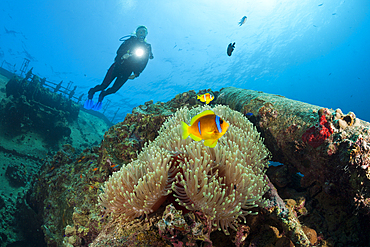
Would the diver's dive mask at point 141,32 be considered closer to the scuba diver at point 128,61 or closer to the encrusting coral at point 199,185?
the scuba diver at point 128,61

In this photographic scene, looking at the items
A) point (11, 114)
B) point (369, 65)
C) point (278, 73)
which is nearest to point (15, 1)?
point (11, 114)

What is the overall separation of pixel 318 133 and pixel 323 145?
192 mm

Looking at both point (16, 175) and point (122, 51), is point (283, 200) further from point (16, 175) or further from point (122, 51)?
point (16, 175)

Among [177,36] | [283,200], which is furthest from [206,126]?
[177,36]

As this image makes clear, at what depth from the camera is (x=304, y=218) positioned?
2406mm

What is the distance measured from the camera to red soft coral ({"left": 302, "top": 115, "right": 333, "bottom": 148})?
7.38ft

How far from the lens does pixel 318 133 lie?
2.33 m

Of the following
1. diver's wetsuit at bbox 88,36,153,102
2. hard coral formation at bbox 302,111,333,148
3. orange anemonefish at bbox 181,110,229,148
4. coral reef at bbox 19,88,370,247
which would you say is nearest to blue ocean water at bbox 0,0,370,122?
diver's wetsuit at bbox 88,36,153,102

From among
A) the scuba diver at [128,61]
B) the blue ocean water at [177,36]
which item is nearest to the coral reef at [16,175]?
the scuba diver at [128,61]

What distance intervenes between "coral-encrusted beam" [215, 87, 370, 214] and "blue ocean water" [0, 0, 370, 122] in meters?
40.6

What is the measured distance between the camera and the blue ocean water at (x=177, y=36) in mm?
36500

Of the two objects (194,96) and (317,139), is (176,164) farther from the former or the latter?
(194,96)

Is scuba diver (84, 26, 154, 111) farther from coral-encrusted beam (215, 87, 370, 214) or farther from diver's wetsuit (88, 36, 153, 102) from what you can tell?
coral-encrusted beam (215, 87, 370, 214)

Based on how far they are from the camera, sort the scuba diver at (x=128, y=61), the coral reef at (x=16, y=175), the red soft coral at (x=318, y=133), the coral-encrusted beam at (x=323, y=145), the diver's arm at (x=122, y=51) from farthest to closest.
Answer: the coral reef at (x=16, y=175) < the scuba diver at (x=128, y=61) < the diver's arm at (x=122, y=51) < the red soft coral at (x=318, y=133) < the coral-encrusted beam at (x=323, y=145)
